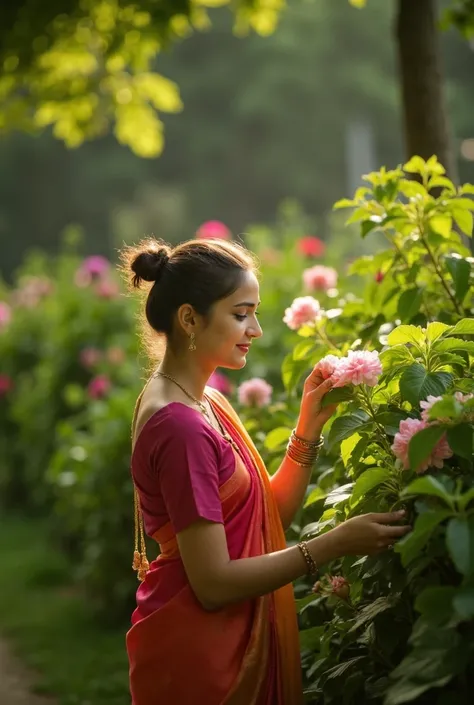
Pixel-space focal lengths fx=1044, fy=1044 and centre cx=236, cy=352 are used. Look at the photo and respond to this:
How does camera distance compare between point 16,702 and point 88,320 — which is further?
point 88,320

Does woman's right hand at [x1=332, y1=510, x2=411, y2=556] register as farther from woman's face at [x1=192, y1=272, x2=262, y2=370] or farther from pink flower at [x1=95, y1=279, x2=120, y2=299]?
pink flower at [x1=95, y1=279, x2=120, y2=299]

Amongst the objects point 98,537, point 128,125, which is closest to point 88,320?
point 128,125

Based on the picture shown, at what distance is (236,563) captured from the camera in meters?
2.22

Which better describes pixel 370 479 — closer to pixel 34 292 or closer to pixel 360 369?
pixel 360 369

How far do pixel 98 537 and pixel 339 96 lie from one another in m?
33.7

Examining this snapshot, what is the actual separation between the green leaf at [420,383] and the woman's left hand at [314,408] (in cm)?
24

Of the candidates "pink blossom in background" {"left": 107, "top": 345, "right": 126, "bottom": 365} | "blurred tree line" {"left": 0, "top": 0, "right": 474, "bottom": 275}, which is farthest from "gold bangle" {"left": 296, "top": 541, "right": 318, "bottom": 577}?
"blurred tree line" {"left": 0, "top": 0, "right": 474, "bottom": 275}

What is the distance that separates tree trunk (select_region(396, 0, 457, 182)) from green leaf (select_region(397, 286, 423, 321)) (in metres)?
1.31

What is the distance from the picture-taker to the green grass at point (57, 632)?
4.48 metres

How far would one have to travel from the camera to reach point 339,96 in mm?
37250

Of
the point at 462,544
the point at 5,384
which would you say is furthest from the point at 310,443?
the point at 5,384

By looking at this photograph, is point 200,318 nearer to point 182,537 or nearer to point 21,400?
point 182,537

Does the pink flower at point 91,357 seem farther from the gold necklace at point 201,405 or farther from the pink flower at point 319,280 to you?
the gold necklace at point 201,405

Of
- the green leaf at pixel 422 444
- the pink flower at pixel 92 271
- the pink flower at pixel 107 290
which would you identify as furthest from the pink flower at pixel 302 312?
the pink flower at pixel 92 271
